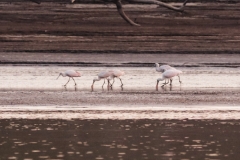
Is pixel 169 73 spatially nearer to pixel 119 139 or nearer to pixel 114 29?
pixel 119 139

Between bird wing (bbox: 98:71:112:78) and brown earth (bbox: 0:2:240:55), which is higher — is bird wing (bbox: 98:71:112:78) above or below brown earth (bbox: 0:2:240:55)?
below

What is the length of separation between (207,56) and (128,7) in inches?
564

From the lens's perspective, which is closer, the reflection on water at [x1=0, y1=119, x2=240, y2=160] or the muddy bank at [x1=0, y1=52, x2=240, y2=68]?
the reflection on water at [x1=0, y1=119, x2=240, y2=160]

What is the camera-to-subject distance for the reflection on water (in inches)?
470


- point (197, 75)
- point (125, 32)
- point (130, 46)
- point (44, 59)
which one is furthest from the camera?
point (125, 32)

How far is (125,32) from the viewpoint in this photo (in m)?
35.6

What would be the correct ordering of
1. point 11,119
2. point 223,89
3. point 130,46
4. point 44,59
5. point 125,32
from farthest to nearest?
point 125,32 < point 130,46 < point 44,59 < point 223,89 < point 11,119

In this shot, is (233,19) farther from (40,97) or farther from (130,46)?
(40,97)

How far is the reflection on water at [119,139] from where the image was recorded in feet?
39.1

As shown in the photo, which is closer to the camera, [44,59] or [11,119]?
[11,119]

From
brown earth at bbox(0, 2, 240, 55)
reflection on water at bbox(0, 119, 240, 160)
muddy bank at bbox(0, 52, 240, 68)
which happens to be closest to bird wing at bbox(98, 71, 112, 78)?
muddy bank at bbox(0, 52, 240, 68)

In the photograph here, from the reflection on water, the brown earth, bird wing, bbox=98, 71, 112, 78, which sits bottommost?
the reflection on water

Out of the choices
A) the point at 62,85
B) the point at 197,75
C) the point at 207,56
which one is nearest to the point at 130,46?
the point at 207,56

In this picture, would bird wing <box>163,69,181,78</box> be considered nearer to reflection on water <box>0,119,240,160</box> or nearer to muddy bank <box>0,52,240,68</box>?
muddy bank <box>0,52,240,68</box>
